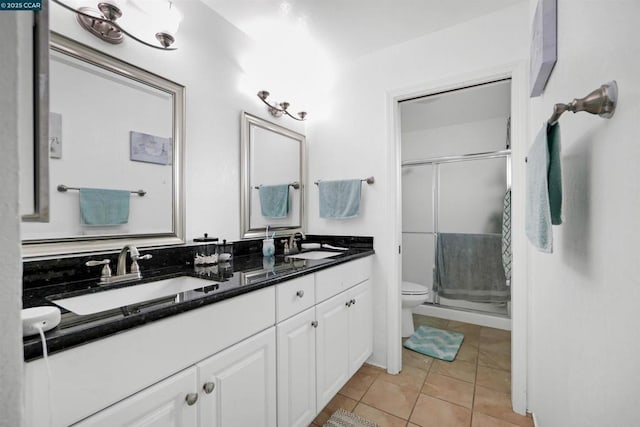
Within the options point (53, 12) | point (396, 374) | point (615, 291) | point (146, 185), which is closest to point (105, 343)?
point (146, 185)

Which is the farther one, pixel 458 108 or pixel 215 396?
pixel 458 108

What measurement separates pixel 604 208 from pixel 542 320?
999 millimetres

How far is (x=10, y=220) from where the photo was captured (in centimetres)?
33

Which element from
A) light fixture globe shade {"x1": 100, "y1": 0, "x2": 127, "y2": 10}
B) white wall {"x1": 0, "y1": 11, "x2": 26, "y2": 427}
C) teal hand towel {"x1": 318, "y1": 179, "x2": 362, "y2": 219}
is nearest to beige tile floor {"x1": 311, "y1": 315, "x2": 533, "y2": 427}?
teal hand towel {"x1": 318, "y1": 179, "x2": 362, "y2": 219}

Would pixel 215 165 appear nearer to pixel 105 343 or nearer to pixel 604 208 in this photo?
pixel 105 343

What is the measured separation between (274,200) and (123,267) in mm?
1065

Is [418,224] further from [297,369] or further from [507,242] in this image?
[297,369]

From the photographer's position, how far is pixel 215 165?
1.64 meters

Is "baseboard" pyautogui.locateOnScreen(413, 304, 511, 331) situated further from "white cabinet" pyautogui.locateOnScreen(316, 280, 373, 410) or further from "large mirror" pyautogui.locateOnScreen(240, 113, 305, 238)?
"large mirror" pyautogui.locateOnScreen(240, 113, 305, 238)

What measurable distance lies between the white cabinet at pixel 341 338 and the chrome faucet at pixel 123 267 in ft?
2.76

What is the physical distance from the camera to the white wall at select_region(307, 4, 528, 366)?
169 centimetres

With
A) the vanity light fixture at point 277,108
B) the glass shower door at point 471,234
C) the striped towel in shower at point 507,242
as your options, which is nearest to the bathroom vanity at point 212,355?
the vanity light fixture at point 277,108

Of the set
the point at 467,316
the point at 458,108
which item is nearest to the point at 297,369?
the point at 467,316

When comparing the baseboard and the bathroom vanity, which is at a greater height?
the bathroom vanity
